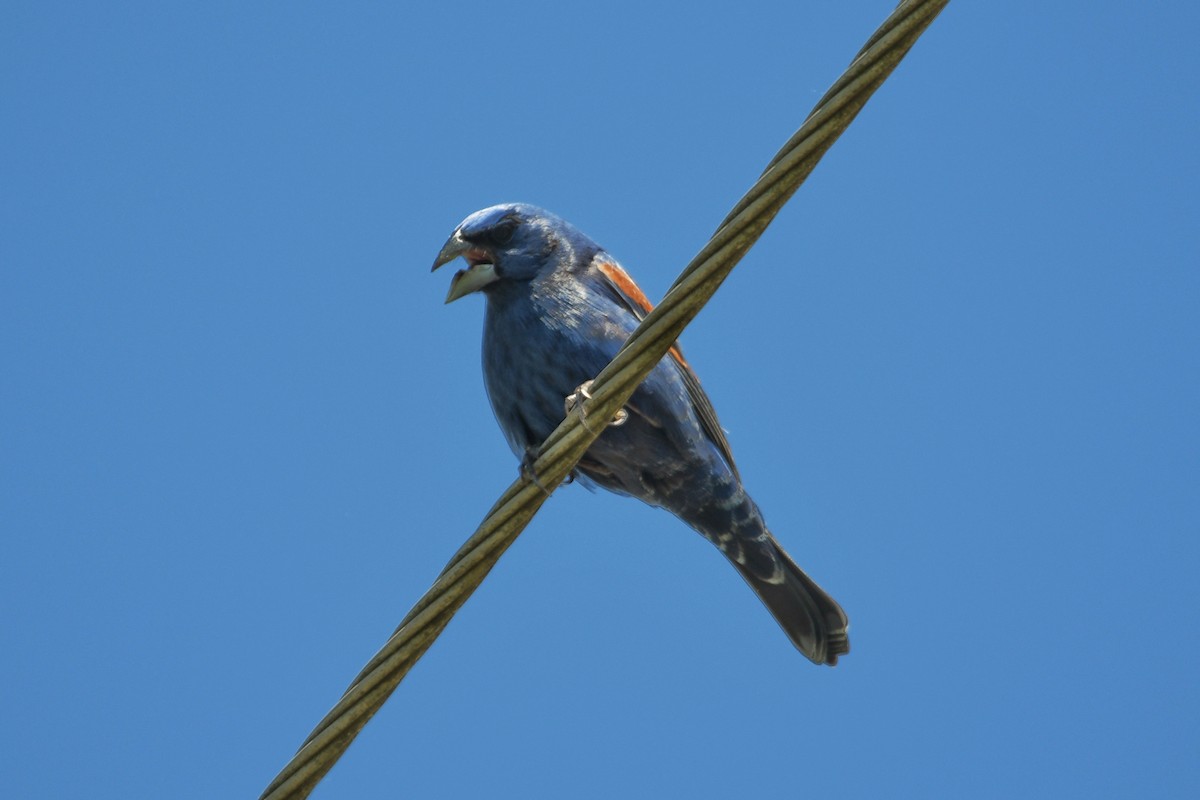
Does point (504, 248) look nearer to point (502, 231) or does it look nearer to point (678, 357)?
point (502, 231)

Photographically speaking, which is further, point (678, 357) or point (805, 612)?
point (805, 612)

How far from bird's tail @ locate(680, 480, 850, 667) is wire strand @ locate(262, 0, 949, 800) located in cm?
235

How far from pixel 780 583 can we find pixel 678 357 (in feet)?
3.61

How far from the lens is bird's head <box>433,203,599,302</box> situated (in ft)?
19.2

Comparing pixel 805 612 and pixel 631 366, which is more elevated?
pixel 805 612

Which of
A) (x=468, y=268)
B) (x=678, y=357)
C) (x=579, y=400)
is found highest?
(x=678, y=357)

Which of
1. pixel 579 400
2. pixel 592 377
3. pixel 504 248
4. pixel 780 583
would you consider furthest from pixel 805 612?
pixel 579 400

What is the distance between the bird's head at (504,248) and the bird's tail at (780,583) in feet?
3.98

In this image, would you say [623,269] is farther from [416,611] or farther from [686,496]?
[416,611]

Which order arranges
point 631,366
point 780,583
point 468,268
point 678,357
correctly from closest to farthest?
point 631,366 → point 468,268 → point 678,357 → point 780,583

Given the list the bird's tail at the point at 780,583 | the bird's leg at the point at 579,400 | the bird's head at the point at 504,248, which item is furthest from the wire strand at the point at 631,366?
the bird's tail at the point at 780,583

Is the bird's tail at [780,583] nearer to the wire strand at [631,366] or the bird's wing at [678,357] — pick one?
the bird's wing at [678,357]

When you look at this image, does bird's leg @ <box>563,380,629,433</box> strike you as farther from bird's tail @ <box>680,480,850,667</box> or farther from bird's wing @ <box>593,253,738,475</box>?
bird's tail @ <box>680,480,850,667</box>

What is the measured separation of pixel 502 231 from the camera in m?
5.92
